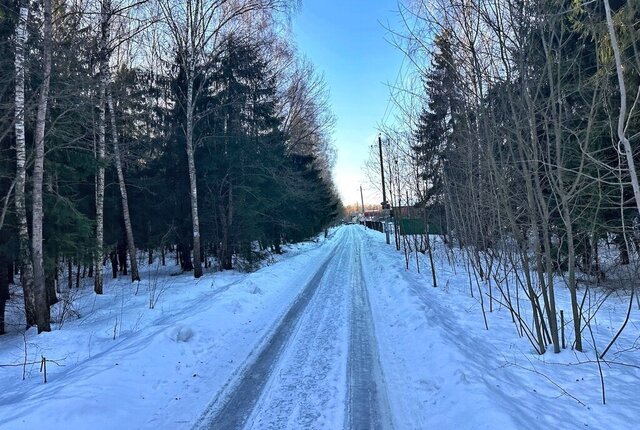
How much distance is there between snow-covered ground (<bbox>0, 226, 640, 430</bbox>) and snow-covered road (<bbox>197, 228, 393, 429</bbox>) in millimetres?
25

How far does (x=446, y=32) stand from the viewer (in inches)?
233

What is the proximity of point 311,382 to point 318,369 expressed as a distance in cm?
40

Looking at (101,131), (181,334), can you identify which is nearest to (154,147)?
(101,131)

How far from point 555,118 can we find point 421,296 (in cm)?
551

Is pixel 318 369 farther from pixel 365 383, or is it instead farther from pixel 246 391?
pixel 246 391

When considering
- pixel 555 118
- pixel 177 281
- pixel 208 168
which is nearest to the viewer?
pixel 555 118

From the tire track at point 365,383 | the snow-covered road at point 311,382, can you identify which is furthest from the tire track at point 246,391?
the tire track at point 365,383

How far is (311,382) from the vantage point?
4.50 m

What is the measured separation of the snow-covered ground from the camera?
3.62 m

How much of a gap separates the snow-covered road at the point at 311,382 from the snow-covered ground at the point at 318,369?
0.02 meters

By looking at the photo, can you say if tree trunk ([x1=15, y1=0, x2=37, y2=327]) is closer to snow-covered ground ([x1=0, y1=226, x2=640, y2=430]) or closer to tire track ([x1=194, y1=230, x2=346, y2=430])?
snow-covered ground ([x1=0, y1=226, x2=640, y2=430])

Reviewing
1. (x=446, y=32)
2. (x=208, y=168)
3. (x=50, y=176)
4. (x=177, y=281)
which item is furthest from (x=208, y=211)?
(x=446, y=32)

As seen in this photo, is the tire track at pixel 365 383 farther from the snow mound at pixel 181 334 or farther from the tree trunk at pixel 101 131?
the tree trunk at pixel 101 131

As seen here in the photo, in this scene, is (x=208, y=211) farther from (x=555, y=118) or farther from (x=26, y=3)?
(x=555, y=118)
